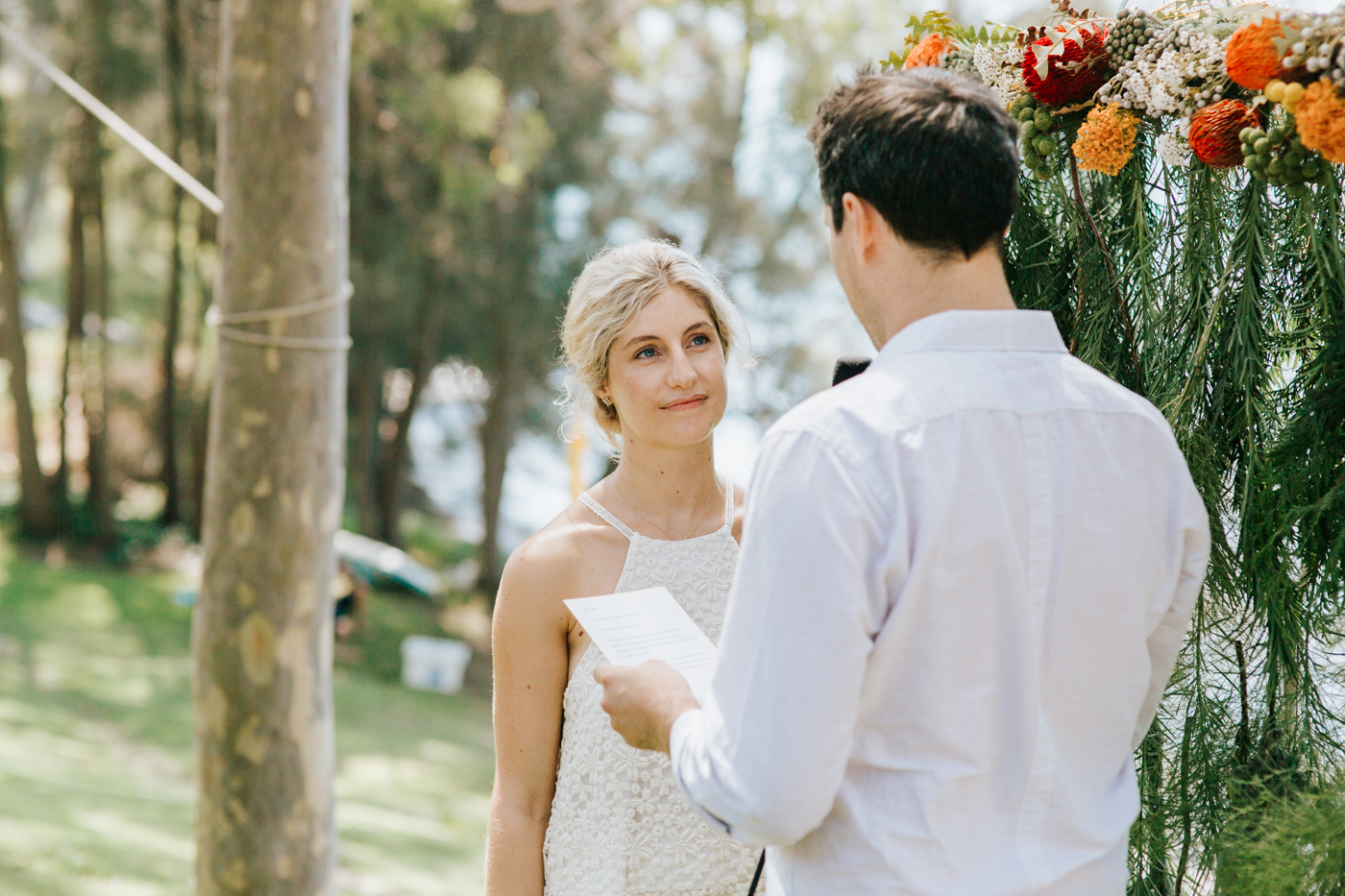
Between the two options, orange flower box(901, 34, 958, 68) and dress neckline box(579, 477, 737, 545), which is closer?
orange flower box(901, 34, 958, 68)

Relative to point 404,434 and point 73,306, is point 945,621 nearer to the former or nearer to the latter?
point 73,306

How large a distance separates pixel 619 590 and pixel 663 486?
0.84 feet

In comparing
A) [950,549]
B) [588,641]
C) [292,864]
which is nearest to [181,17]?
[292,864]

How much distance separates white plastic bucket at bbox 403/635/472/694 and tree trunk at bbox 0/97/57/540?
235 inches

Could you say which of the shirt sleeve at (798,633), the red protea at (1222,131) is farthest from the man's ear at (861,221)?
the red protea at (1222,131)

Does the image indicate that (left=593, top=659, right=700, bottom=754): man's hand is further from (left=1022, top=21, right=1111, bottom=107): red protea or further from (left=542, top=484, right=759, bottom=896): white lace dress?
(left=1022, top=21, right=1111, bottom=107): red protea

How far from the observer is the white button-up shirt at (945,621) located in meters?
1.18

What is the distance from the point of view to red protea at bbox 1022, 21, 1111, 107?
1.88 m

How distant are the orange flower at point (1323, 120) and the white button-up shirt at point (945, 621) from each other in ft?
1.40

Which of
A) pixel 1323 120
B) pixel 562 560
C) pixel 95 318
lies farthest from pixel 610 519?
pixel 95 318

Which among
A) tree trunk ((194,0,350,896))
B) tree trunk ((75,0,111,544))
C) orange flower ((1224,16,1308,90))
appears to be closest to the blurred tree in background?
tree trunk ((75,0,111,544))

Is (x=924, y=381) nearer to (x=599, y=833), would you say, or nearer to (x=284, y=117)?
(x=599, y=833)

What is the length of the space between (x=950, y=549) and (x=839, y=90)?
1.82 feet

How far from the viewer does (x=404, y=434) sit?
1808cm
